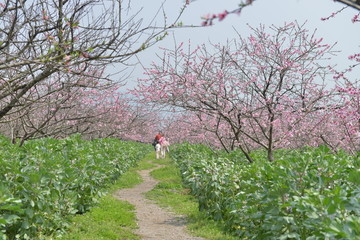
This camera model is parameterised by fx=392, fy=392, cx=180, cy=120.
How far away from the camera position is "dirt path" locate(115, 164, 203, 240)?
25.7ft

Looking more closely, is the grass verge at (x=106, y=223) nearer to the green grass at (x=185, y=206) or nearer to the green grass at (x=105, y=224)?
the green grass at (x=105, y=224)

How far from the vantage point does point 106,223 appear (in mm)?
8273

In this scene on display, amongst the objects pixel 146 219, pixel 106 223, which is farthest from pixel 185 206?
pixel 106 223

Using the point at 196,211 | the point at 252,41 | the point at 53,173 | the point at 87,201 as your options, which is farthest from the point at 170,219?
the point at 252,41

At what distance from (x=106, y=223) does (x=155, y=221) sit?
4.63 ft

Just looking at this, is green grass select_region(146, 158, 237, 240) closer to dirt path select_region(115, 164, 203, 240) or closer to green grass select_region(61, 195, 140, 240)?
dirt path select_region(115, 164, 203, 240)

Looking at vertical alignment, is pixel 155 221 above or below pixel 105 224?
below

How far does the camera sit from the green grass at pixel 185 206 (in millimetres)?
7660

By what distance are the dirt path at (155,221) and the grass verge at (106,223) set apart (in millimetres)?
229

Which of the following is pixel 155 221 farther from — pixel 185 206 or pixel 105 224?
pixel 185 206

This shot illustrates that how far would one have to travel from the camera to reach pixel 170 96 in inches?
439

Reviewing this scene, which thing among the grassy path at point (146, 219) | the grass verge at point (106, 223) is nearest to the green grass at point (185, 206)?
the grassy path at point (146, 219)

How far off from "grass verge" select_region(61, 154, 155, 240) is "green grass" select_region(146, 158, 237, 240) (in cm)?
123

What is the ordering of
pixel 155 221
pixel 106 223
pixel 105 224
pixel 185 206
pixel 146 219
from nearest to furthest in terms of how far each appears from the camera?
pixel 105 224 → pixel 106 223 → pixel 155 221 → pixel 146 219 → pixel 185 206
